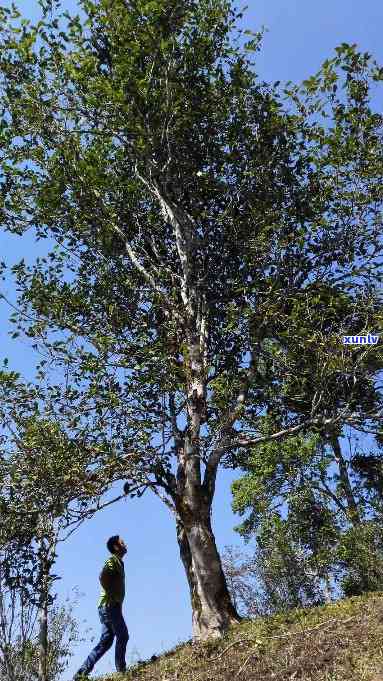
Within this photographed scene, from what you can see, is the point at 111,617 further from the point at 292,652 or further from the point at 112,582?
the point at 292,652

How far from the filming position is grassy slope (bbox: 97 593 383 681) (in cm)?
686

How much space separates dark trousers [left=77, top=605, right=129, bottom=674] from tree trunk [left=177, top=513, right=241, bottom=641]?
1.28 m

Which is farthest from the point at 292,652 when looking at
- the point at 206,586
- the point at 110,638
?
the point at 110,638

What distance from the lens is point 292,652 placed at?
25.1 ft

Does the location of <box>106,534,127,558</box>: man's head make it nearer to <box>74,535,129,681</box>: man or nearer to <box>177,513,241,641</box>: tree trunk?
<box>74,535,129,681</box>: man

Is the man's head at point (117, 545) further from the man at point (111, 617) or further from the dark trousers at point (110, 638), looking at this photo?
the dark trousers at point (110, 638)

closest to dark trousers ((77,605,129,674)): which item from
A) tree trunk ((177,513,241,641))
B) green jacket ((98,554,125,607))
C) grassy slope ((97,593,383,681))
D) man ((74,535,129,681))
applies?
man ((74,535,129,681))

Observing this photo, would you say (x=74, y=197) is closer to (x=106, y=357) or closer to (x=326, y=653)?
(x=106, y=357)

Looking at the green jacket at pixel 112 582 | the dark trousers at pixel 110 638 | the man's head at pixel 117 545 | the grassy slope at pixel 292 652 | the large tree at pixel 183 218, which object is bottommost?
the grassy slope at pixel 292 652

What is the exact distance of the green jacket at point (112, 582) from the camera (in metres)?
10.2

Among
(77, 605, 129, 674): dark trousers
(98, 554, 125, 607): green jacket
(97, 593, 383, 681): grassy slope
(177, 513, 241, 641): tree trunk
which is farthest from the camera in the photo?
(177, 513, 241, 641): tree trunk

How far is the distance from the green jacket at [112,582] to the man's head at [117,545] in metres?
0.19

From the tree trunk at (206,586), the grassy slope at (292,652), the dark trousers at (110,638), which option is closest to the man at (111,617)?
the dark trousers at (110,638)

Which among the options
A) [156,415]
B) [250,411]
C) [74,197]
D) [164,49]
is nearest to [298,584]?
[250,411]
